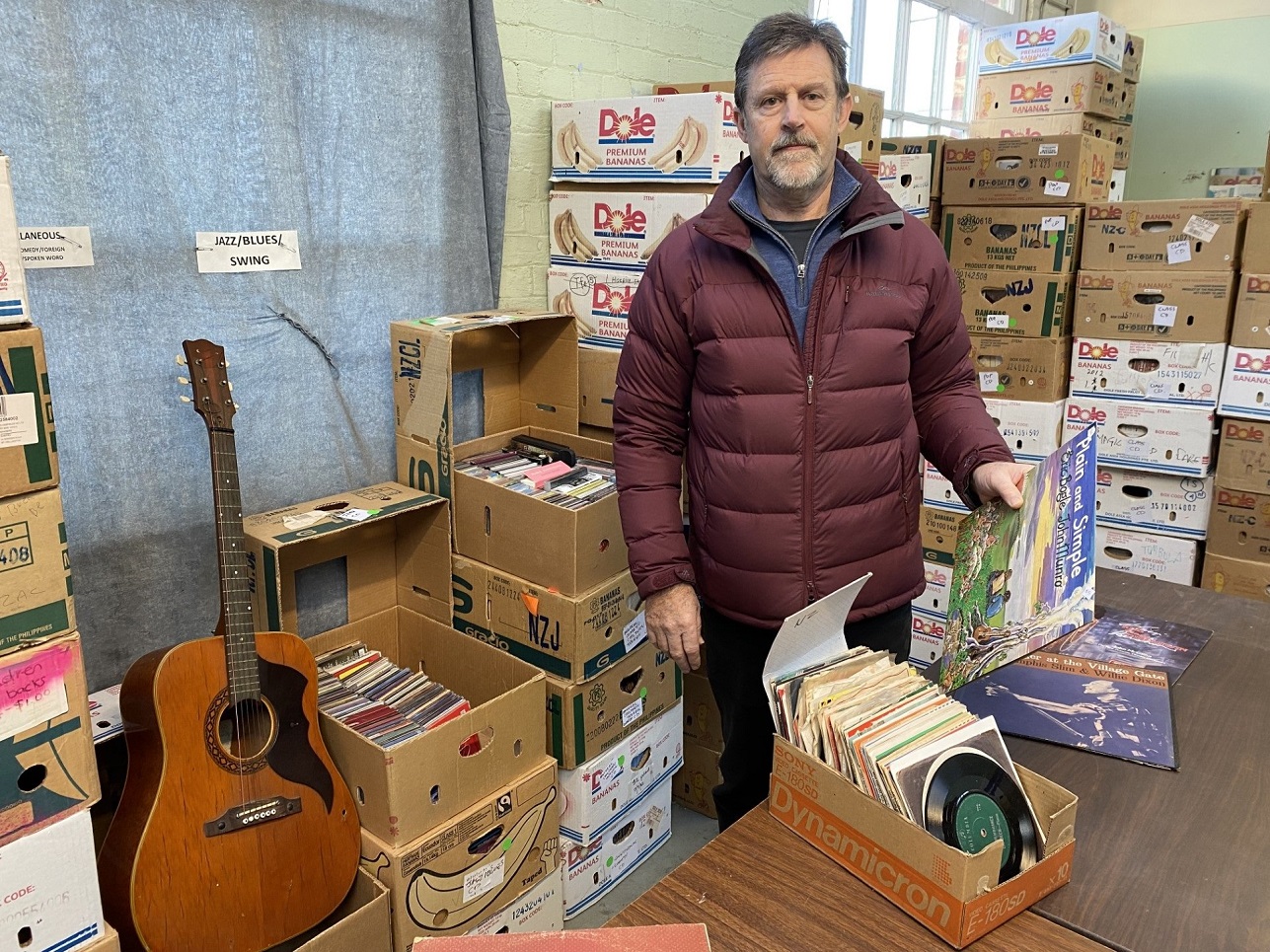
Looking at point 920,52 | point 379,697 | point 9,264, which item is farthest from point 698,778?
point 920,52

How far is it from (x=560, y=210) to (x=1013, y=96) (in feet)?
9.35

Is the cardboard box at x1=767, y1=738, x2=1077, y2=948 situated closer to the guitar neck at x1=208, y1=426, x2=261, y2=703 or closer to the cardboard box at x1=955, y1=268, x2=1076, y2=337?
the guitar neck at x1=208, y1=426, x2=261, y2=703

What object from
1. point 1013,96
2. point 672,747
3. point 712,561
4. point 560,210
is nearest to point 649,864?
point 672,747

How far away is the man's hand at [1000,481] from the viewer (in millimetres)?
1290

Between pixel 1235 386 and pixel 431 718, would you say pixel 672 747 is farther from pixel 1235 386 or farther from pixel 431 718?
pixel 1235 386

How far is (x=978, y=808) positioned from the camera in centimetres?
98

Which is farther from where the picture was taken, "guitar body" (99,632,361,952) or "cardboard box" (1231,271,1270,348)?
"cardboard box" (1231,271,1270,348)

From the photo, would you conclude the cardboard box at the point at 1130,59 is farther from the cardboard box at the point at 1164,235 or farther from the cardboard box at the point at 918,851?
the cardboard box at the point at 918,851

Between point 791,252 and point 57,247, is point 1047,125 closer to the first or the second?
point 791,252

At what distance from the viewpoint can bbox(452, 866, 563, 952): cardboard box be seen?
1916 mm

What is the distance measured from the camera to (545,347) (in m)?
2.50

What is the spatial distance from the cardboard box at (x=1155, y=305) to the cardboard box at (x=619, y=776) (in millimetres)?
1996

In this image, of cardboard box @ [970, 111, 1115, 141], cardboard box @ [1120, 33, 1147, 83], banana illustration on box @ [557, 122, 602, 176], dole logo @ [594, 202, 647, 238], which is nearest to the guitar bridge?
Answer: dole logo @ [594, 202, 647, 238]

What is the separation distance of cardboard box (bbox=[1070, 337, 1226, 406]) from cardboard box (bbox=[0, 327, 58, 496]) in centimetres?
310
